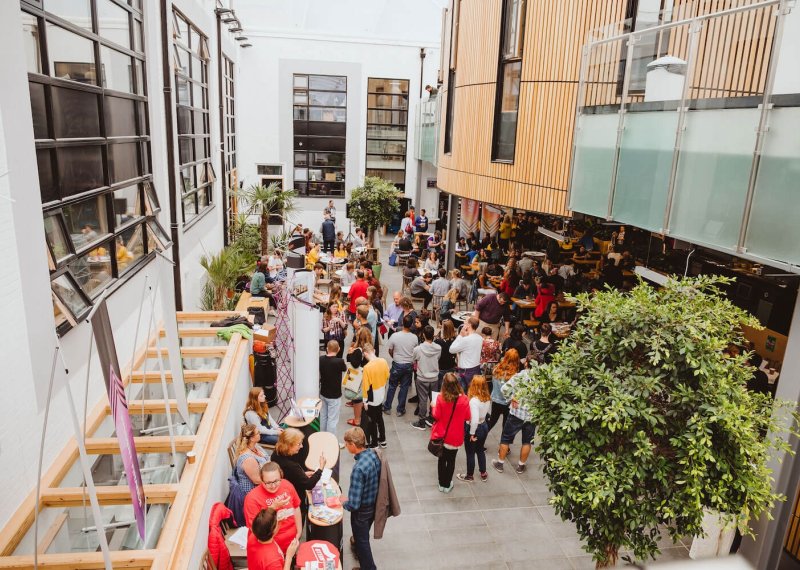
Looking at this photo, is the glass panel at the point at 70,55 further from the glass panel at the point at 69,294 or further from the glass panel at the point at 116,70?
the glass panel at the point at 69,294

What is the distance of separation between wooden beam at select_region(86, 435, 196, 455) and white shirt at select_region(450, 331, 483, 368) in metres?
4.55

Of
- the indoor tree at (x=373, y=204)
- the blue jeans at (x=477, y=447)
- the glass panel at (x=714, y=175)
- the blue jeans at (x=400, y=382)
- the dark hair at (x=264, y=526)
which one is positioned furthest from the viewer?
the indoor tree at (x=373, y=204)

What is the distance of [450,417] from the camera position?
7.22 m

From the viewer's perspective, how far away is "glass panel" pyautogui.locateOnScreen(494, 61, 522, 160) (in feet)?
33.9

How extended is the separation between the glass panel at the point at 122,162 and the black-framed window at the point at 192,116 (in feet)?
9.07

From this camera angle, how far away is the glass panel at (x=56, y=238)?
460cm

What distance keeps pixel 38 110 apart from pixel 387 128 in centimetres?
2205

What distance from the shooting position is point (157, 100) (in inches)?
334

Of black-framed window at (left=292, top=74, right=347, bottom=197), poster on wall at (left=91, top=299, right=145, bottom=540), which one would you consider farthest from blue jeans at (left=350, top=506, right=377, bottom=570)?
black-framed window at (left=292, top=74, right=347, bottom=197)

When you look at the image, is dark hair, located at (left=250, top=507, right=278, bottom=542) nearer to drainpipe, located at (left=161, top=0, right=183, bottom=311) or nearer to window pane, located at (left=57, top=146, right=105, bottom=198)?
window pane, located at (left=57, top=146, right=105, bottom=198)

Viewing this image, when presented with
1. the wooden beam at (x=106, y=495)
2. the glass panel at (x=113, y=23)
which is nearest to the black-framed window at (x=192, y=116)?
the glass panel at (x=113, y=23)

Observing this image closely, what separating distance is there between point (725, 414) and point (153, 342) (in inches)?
261

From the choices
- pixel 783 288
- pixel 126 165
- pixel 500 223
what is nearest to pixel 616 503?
pixel 126 165

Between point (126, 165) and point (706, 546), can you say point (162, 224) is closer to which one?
point (126, 165)
